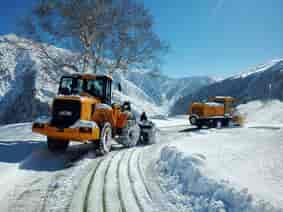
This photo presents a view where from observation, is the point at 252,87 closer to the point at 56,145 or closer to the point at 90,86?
the point at 90,86

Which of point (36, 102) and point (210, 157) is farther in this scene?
point (36, 102)

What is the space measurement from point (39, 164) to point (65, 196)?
2.71 metres

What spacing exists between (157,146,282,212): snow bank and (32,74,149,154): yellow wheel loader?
2.46m

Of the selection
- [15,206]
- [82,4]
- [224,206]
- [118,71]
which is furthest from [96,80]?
[118,71]

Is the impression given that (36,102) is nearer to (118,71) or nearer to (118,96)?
(118,71)

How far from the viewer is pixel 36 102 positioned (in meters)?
46.2

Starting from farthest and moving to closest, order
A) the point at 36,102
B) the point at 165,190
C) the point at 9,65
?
the point at 9,65 < the point at 36,102 < the point at 165,190

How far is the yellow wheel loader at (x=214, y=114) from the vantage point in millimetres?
18922

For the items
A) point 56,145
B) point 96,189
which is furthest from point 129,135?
point 96,189

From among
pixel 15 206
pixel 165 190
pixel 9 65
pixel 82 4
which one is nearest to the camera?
pixel 15 206

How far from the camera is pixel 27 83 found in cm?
6041

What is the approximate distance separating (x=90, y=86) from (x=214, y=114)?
13884mm

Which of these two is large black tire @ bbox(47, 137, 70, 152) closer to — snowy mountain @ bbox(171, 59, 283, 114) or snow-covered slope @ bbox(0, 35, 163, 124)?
snow-covered slope @ bbox(0, 35, 163, 124)

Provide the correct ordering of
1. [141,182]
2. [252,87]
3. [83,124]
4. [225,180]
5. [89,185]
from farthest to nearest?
[252,87]
[83,124]
[141,182]
[89,185]
[225,180]
